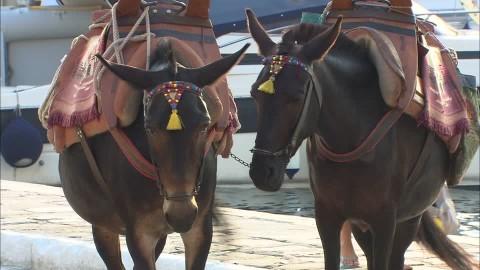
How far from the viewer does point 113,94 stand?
174 inches

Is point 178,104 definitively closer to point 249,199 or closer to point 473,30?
point 249,199

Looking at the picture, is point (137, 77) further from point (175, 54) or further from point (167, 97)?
point (175, 54)

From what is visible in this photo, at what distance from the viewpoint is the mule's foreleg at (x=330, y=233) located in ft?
15.0

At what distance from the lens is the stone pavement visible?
6.80m

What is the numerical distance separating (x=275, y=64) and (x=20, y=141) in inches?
305

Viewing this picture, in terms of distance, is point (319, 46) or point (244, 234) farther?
point (244, 234)

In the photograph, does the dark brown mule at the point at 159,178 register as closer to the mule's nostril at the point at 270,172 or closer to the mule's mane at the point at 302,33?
the mule's nostril at the point at 270,172

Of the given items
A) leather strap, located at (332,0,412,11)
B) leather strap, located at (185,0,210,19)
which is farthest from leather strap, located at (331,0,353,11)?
leather strap, located at (185,0,210,19)

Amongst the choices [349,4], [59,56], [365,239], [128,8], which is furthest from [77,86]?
[59,56]

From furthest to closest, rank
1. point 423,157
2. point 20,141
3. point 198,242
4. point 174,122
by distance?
point 20,141, point 423,157, point 198,242, point 174,122

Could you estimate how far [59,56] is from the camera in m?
13.2

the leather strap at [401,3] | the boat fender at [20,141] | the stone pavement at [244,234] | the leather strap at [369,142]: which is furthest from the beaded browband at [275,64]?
the boat fender at [20,141]

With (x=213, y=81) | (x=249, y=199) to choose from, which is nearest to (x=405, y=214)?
(x=213, y=81)

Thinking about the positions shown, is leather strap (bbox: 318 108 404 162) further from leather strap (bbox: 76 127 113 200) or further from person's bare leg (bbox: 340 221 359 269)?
person's bare leg (bbox: 340 221 359 269)
